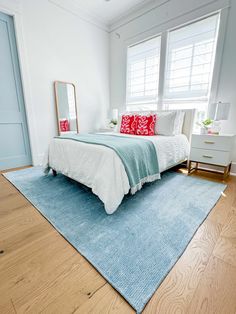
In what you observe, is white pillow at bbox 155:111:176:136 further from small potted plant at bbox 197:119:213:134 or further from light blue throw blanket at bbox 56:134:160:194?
light blue throw blanket at bbox 56:134:160:194

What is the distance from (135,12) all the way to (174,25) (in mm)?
1019

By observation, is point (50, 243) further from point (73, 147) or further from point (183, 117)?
point (183, 117)

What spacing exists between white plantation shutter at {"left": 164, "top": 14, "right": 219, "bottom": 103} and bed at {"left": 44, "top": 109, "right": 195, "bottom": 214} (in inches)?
38.2

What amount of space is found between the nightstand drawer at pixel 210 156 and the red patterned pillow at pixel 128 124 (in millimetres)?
1084

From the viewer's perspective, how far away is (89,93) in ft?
12.7

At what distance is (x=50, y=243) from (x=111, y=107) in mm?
3786

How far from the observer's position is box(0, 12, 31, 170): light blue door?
103 inches

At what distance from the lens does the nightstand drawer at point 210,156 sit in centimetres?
233

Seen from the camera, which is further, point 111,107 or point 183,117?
point 111,107

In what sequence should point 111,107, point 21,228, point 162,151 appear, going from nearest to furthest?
point 21,228, point 162,151, point 111,107

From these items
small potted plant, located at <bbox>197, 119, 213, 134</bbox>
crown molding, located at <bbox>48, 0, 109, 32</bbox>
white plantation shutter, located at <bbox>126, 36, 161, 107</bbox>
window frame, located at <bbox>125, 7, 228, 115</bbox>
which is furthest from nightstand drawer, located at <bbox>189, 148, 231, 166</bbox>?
crown molding, located at <bbox>48, 0, 109, 32</bbox>

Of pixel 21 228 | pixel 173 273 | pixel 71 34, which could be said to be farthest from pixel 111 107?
pixel 173 273

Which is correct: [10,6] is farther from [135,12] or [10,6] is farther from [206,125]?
[206,125]

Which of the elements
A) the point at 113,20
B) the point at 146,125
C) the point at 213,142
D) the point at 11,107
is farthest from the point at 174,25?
the point at 11,107
